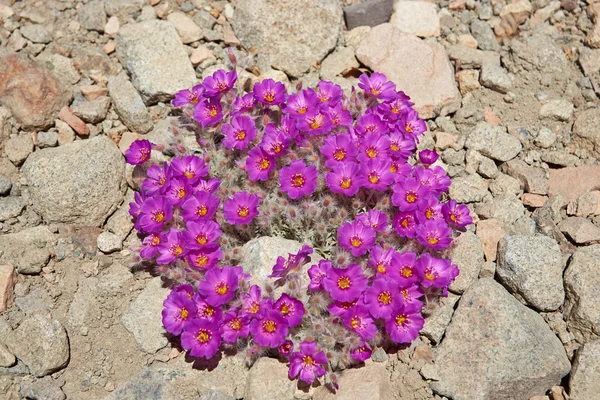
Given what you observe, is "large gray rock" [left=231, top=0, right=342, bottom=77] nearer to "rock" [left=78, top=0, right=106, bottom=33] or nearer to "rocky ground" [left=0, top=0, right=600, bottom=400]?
"rocky ground" [left=0, top=0, right=600, bottom=400]

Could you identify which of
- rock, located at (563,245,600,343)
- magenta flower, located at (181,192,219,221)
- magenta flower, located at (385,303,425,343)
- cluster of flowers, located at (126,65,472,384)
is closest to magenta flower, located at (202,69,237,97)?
cluster of flowers, located at (126,65,472,384)

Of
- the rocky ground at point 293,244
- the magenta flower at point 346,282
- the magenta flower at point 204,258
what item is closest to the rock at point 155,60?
the rocky ground at point 293,244

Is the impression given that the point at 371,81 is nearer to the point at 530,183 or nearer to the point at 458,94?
the point at 458,94

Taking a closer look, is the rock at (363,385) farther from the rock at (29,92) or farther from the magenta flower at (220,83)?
the rock at (29,92)

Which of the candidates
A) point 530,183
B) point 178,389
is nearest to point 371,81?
point 530,183

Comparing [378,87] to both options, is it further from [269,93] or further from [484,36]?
[484,36]

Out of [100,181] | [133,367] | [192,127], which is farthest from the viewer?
[192,127]

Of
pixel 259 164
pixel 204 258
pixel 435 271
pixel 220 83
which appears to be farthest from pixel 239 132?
pixel 435 271
